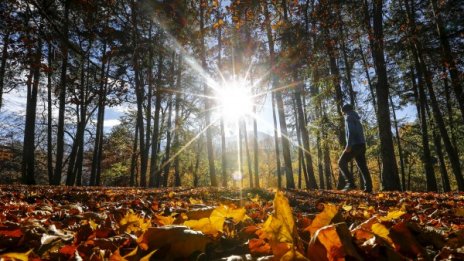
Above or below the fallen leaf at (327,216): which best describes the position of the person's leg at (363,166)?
above

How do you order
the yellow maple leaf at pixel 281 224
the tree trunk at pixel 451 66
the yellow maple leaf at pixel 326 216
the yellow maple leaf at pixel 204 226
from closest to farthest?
the yellow maple leaf at pixel 281 224 < the yellow maple leaf at pixel 326 216 < the yellow maple leaf at pixel 204 226 < the tree trunk at pixel 451 66

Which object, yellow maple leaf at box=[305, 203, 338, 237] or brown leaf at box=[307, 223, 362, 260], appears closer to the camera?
brown leaf at box=[307, 223, 362, 260]

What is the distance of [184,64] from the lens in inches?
900

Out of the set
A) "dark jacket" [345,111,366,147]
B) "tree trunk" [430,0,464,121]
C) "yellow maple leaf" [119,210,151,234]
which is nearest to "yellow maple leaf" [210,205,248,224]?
"yellow maple leaf" [119,210,151,234]

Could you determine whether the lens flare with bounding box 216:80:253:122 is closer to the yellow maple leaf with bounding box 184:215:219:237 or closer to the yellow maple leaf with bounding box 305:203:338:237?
the yellow maple leaf with bounding box 184:215:219:237

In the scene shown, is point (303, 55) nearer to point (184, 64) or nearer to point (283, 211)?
point (283, 211)

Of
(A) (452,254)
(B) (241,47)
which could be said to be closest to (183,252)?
(A) (452,254)

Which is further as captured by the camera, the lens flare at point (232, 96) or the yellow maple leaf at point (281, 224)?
the lens flare at point (232, 96)

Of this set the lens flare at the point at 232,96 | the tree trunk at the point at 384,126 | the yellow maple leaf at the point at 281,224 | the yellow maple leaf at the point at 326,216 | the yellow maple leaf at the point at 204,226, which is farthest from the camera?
the lens flare at the point at 232,96

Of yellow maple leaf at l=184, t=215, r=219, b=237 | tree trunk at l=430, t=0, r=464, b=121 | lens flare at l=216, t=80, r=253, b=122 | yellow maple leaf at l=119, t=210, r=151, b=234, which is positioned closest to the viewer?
yellow maple leaf at l=184, t=215, r=219, b=237

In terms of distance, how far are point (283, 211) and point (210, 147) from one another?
52.1 ft

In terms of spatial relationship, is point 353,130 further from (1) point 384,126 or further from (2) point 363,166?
(1) point 384,126

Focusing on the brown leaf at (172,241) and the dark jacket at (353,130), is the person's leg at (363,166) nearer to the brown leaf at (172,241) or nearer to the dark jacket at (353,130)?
the dark jacket at (353,130)

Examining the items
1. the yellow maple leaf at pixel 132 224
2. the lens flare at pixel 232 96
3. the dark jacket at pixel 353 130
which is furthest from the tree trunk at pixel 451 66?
the yellow maple leaf at pixel 132 224
